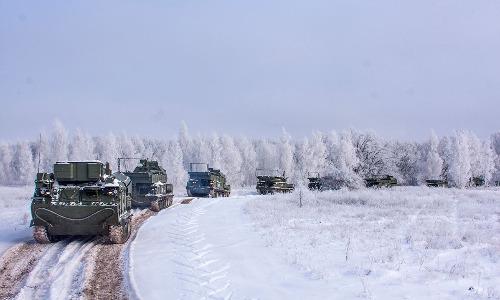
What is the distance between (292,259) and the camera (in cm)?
1168

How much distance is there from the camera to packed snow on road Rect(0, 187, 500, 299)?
9.04 metres

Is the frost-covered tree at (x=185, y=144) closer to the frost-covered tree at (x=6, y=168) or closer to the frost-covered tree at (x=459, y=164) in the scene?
the frost-covered tree at (x=6, y=168)

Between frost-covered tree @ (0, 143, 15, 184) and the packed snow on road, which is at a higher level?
frost-covered tree @ (0, 143, 15, 184)

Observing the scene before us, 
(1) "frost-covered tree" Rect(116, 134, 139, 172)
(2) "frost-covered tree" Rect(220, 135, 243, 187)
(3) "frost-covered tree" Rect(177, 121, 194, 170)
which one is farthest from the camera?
(3) "frost-covered tree" Rect(177, 121, 194, 170)

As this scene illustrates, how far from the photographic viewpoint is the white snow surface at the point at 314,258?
900 cm

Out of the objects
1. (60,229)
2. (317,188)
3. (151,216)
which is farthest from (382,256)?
(317,188)

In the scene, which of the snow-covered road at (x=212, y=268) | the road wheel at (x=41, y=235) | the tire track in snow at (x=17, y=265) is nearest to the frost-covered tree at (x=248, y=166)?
the snow-covered road at (x=212, y=268)

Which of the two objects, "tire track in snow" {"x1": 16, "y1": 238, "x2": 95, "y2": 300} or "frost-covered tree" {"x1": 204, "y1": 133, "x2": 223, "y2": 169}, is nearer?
"tire track in snow" {"x1": 16, "y1": 238, "x2": 95, "y2": 300}

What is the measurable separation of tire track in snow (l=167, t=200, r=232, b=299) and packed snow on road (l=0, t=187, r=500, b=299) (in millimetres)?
24

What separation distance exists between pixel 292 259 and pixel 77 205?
7.68 meters

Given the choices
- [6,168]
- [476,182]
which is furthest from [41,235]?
[6,168]

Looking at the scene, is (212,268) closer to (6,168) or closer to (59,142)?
(59,142)

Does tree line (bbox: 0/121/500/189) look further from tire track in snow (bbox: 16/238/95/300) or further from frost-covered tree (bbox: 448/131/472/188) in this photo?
tire track in snow (bbox: 16/238/95/300)

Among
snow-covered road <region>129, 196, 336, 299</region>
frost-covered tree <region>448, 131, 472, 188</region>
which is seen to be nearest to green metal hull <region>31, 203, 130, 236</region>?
snow-covered road <region>129, 196, 336, 299</region>
